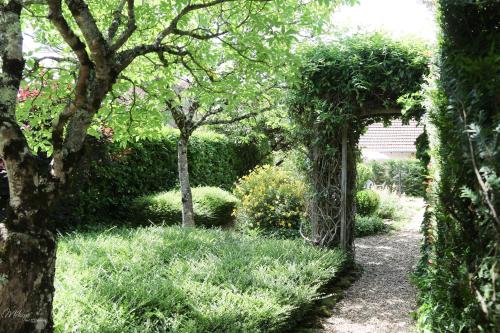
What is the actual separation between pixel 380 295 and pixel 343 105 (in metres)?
2.71

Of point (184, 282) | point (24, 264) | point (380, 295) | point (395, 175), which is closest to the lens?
point (24, 264)

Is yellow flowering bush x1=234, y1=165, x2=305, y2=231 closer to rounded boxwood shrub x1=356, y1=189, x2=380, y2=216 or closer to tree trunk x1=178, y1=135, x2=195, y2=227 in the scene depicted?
tree trunk x1=178, y1=135, x2=195, y2=227

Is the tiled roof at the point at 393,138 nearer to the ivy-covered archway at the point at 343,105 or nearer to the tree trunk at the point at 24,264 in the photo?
the ivy-covered archway at the point at 343,105

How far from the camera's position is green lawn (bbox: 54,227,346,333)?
3424 mm

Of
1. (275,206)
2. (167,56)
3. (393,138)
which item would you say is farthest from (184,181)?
(393,138)

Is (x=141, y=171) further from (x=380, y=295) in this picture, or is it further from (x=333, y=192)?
(x=380, y=295)

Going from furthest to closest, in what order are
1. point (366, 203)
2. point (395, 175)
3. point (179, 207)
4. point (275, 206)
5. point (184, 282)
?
point (395, 175), point (366, 203), point (179, 207), point (275, 206), point (184, 282)

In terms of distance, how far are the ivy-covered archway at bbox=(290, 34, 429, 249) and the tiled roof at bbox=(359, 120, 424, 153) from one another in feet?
32.1

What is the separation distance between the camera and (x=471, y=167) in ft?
6.97

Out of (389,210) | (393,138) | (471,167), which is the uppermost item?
(393,138)

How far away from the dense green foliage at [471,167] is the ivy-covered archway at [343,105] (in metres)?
2.90

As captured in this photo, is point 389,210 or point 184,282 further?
point 389,210

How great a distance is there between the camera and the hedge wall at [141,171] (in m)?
8.60

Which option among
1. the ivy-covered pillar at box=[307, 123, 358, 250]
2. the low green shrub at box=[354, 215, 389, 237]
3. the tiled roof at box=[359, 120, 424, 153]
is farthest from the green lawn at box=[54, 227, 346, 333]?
the tiled roof at box=[359, 120, 424, 153]
